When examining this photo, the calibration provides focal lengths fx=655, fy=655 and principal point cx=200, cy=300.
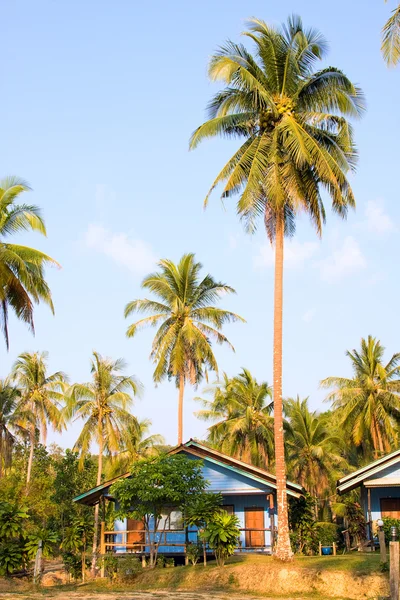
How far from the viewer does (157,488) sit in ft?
77.9

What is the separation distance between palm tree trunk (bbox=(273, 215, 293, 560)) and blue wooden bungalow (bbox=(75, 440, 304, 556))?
19.0 feet

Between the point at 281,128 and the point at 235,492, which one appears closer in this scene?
the point at 281,128

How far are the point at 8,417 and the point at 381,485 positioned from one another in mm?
30309

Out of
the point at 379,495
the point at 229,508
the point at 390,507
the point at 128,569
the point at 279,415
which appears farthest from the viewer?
the point at 229,508

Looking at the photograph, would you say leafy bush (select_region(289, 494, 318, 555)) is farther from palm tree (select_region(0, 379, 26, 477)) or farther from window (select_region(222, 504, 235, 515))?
palm tree (select_region(0, 379, 26, 477))

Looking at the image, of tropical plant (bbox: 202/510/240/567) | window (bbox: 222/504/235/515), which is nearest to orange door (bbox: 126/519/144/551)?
window (bbox: 222/504/235/515)

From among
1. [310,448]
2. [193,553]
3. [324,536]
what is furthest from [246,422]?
[193,553]

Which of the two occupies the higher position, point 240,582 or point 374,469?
point 374,469

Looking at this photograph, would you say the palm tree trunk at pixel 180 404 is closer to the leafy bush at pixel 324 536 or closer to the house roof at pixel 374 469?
the leafy bush at pixel 324 536

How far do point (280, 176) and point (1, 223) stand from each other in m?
10.0

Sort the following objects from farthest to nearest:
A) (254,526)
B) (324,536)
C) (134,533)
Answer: (324,536)
(134,533)
(254,526)

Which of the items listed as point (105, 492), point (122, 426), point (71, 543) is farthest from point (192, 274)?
point (71, 543)

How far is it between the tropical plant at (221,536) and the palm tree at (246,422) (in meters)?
20.1

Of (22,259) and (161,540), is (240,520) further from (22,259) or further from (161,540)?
(22,259)
